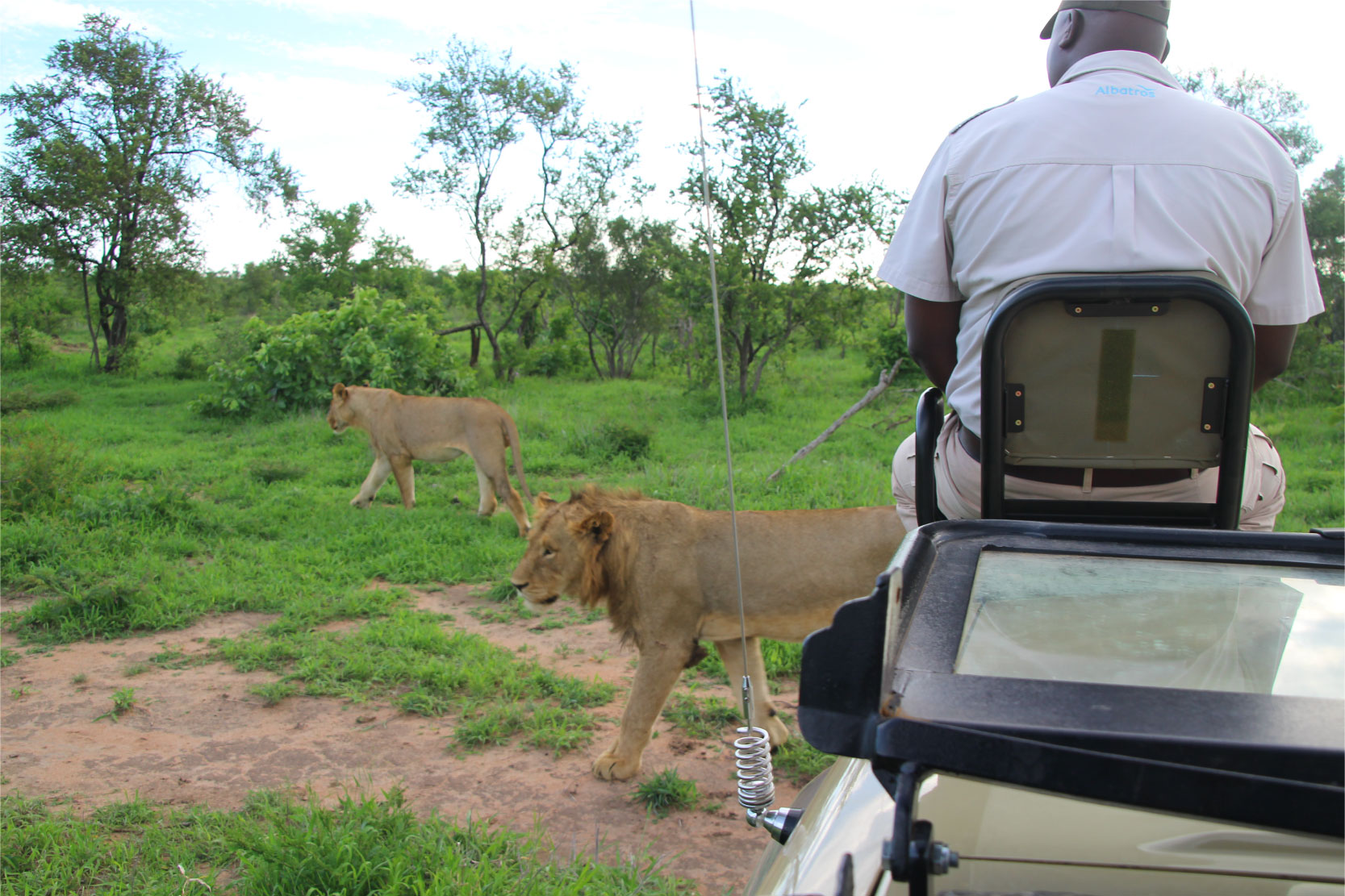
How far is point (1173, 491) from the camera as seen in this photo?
2.00 meters

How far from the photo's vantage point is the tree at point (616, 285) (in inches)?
799

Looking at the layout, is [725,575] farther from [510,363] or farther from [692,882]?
[510,363]

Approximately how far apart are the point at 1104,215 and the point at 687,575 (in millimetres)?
2462

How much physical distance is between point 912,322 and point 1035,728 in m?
1.54

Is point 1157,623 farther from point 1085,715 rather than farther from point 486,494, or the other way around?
point 486,494

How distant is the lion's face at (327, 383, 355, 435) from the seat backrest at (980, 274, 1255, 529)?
28.8ft

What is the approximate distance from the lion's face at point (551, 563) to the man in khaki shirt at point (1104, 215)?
2.12 meters

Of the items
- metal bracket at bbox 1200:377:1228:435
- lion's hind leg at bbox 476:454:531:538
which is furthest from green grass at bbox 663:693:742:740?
lion's hind leg at bbox 476:454:531:538

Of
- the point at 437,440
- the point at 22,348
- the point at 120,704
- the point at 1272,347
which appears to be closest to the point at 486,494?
the point at 437,440

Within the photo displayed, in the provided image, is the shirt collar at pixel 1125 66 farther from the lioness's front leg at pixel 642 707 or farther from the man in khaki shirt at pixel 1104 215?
the lioness's front leg at pixel 642 707

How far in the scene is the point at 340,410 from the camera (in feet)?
32.2

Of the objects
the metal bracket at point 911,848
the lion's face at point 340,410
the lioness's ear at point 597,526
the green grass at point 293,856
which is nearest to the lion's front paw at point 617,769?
the green grass at point 293,856

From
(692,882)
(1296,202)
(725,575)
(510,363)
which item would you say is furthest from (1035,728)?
(510,363)

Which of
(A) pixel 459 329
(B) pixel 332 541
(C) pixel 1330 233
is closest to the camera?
(B) pixel 332 541
